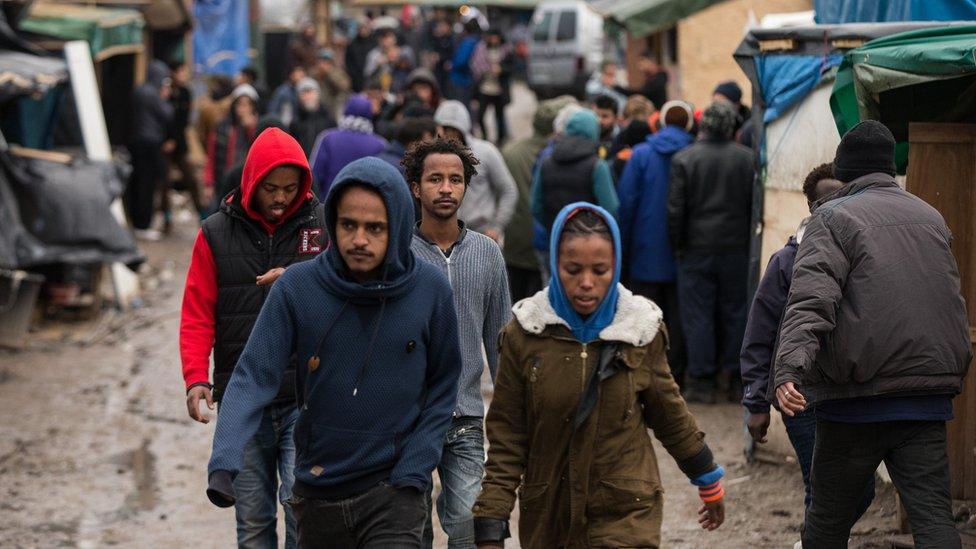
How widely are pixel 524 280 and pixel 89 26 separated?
21.2 ft

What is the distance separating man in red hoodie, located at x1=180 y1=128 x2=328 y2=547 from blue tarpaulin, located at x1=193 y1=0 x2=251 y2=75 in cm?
1960

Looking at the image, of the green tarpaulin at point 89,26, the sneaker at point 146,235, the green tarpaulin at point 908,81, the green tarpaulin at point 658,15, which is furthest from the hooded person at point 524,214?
the sneaker at point 146,235

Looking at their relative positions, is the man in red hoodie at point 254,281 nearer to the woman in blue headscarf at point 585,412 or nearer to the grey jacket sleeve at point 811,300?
the woman in blue headscarf at point 585,412

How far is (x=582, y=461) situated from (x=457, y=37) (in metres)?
24.0

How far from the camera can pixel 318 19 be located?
3303 centimetres

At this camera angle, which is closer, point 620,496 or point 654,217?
point 620,496

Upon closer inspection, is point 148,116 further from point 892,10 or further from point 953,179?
point 953,179

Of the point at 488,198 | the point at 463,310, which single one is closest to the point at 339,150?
the point at 488,198

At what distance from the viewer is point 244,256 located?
559cm

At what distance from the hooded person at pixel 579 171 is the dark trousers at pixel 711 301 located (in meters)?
0.68

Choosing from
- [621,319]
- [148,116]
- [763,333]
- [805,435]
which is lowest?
[805,435]

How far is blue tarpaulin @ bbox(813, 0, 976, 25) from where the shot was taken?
25.0 ft

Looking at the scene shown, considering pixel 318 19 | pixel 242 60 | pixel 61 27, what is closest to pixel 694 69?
pixel 61 27

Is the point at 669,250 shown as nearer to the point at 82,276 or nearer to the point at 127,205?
the point at 82,276
